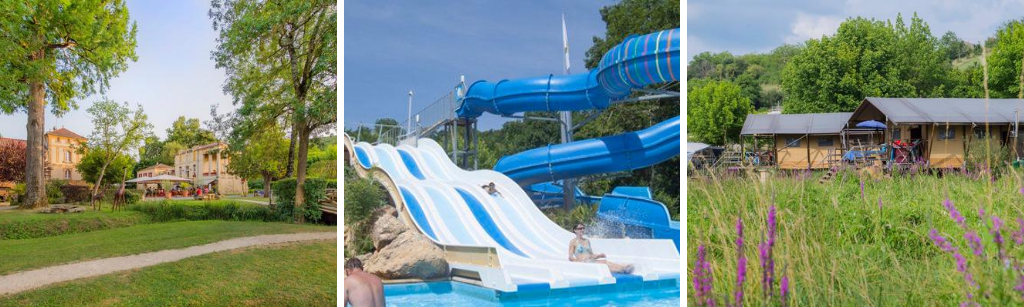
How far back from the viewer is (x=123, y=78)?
18.4 feet

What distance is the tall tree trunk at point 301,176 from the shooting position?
625 centimetres

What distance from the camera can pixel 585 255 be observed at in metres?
4.74

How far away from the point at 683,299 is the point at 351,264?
217 cm

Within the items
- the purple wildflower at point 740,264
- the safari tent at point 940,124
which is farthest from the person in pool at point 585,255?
the safari tent at point 940,124

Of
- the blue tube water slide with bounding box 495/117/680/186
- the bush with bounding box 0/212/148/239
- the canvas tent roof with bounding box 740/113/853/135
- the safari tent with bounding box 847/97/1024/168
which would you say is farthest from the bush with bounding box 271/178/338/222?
the safari tent with bounding box 847/97/1024/168

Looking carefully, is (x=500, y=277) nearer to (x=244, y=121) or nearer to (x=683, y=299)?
(x=683, y=299)

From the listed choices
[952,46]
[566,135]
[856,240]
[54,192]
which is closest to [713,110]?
[952,46]

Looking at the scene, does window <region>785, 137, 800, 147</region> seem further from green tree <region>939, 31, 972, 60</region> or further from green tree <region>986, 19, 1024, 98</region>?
green tree <region>939, 31, 972, 60</region>

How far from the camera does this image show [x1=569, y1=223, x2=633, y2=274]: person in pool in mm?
4684

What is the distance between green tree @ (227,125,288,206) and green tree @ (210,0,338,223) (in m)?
0.13

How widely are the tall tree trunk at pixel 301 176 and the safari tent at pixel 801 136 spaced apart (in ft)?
21.4

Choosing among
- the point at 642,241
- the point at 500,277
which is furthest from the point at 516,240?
the point at 642,241

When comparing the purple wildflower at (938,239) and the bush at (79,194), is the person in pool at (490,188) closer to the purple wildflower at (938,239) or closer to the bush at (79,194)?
the purple wildflower at (938,239)

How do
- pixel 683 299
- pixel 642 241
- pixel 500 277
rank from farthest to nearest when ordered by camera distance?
1. pixel 642 241
2. pixel 500 277
3. pixel 683 299
